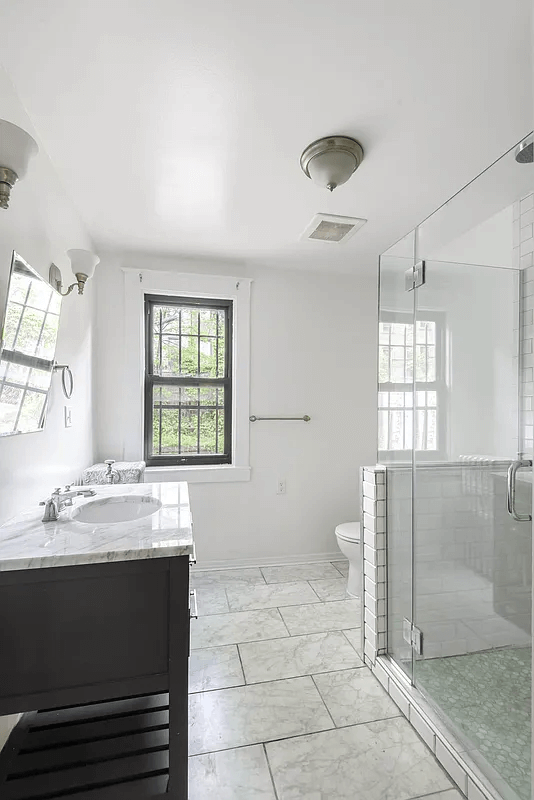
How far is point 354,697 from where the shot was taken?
5.89ft

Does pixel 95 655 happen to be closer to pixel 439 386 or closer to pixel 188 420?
pixel 439 386

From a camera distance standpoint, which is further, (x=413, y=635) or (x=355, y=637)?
(x=355, y=637)

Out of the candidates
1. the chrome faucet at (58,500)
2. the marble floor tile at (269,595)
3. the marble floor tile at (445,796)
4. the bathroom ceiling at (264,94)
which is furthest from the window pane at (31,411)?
the marble floor tile at (445,796)

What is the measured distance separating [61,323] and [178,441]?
4.31 feet

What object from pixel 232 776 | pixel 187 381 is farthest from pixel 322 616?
pixel 187 381

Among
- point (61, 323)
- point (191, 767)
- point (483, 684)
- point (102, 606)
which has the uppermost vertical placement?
point (61, 323)

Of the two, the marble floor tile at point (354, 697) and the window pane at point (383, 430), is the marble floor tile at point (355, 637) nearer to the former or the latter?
the marble floor tile at point (354, 697)

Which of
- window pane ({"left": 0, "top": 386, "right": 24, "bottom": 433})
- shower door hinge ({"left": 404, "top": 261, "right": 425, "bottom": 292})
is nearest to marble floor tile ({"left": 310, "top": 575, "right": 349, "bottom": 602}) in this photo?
shower door hinge ({"left": 404, "top": 261, "right": 425, "bottom": 292})

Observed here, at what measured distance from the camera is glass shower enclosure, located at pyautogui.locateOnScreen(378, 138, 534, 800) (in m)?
1.36

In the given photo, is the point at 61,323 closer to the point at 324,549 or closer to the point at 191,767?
the point at 191,767

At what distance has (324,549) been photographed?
11.0ft

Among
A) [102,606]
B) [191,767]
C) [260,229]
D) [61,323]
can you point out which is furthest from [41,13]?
[191,767]

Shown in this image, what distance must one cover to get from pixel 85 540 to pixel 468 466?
4.50 feet

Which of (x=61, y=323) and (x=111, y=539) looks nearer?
(x=111, y=539)
